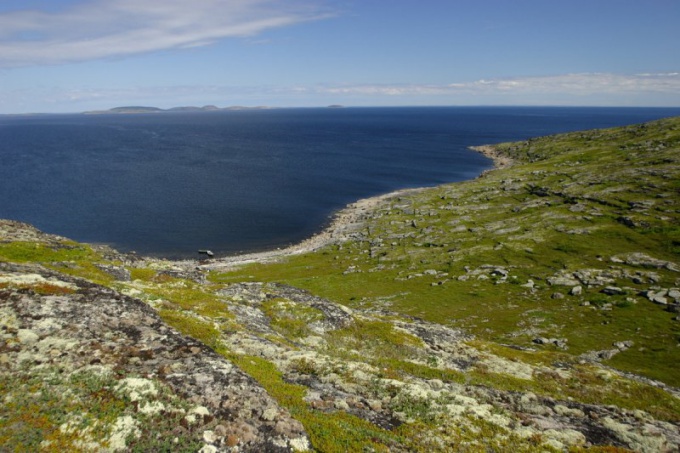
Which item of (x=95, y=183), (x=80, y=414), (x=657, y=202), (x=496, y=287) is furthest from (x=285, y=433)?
(x=95, y=183)

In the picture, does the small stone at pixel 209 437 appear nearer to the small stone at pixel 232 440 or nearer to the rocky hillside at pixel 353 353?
the rocky hillside at pixel 353 353

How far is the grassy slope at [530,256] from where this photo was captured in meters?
57.6

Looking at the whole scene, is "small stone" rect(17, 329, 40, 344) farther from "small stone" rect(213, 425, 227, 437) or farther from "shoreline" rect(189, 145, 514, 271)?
"shoreline" rect(189, 145, 514, 271)

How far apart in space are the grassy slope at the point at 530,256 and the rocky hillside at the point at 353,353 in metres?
0.55

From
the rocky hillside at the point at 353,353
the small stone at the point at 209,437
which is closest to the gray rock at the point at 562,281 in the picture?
the rocky hillside at the point at 353,353

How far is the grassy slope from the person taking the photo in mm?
57625

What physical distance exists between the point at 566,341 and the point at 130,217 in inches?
5212

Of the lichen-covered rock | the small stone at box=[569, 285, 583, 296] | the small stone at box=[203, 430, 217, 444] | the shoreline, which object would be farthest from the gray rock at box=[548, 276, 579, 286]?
the small stone at box=[203, 430, 217, 444]

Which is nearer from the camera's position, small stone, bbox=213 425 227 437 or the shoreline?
small stone, bbox=213 425 227 437

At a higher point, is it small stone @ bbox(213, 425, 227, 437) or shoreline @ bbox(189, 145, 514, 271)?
small stone @ bbox(213, 425, 227, 437)

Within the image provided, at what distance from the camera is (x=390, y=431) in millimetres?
18109

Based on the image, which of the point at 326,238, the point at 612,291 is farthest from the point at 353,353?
the point at 326,238

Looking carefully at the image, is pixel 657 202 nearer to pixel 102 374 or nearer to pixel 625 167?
pixel 625 167

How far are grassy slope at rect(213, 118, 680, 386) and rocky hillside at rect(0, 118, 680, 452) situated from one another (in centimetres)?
55
